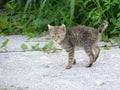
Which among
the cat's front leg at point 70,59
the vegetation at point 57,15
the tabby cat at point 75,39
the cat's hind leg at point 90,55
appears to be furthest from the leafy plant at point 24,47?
the cat's hind leg at point 90,55

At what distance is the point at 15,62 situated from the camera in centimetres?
593

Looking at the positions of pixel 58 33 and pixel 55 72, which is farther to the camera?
pixel 58 33

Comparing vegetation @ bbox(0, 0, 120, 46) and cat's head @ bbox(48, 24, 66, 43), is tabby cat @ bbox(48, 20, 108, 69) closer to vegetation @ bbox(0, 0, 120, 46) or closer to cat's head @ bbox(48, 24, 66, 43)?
cat's head @ bbox(48, 24, 66, 43)

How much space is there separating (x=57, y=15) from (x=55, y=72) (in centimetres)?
183

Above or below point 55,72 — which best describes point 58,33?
above

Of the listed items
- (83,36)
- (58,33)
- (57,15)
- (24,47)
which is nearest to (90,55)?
(83,36)

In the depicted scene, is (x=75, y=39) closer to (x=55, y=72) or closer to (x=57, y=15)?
(x=55, y=72)

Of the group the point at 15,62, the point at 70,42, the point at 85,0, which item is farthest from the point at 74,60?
the point at 85,0

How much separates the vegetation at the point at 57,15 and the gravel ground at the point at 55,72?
0.45m

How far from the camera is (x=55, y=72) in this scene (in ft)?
17.9

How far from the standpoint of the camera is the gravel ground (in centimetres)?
501

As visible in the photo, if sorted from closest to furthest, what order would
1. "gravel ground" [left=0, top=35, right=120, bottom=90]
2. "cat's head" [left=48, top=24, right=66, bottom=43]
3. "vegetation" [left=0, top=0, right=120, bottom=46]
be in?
1. "gravel ground" [left=0, top=35, right=120, bottom=90]
2. "cat's head" [left=48, top=24, right=66, bottom=43]
3. "vegetation" [left=0, top=0, right=120, bottom=46]

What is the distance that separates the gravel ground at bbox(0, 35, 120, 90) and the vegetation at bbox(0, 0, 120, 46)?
0.45 meters

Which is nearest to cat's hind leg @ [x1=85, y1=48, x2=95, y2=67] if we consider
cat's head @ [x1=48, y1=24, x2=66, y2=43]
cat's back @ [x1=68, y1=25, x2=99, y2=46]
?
cat's back @ [x1=68, y1=25, x2=99, y2=46]
